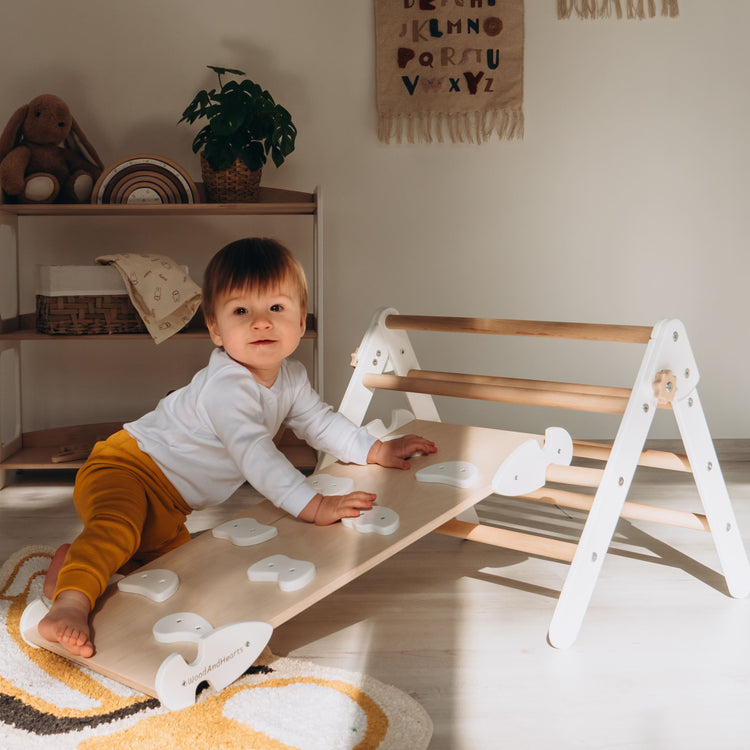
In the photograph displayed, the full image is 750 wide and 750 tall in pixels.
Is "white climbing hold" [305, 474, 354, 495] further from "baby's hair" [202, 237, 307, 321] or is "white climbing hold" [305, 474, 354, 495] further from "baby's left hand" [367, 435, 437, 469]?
"baby's hair" [202, 237, 307, 321]

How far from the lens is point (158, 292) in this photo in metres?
2.18

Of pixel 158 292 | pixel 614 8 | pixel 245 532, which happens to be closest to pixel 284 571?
pixel 245 532

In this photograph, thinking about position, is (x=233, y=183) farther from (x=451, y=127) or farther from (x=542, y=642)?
(x=542, y=642)

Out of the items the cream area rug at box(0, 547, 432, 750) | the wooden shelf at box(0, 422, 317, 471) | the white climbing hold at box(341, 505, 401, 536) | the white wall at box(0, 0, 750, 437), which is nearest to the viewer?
the cream area rug at box(0, 547, 432, 750)

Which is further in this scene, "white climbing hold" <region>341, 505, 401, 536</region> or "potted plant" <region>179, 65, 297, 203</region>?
"potted plant" <region>179, 65, 297, 203</region>

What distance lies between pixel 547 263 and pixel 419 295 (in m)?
0.44

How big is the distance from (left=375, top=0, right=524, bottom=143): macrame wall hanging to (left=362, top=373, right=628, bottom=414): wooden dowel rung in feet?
3.93

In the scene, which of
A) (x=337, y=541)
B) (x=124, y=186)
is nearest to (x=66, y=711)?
(x=337, y=541)

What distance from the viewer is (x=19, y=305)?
8.25ft

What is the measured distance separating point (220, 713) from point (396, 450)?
2.10 ft

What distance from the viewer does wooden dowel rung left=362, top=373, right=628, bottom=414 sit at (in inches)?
53.2

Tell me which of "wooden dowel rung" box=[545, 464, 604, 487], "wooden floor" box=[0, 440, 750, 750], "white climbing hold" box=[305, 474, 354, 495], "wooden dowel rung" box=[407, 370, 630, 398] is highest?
"wooden dowel rung" box=[407, 370, 630, 398]

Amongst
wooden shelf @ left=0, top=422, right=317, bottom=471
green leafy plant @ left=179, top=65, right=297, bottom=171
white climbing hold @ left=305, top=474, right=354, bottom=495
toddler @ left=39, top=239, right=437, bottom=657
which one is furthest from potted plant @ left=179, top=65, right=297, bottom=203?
white climbing hold @ left=305, top=474, right=354, bottom=495

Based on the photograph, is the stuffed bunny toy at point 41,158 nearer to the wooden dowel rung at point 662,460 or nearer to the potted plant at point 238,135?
the potted plant at point 238,135
